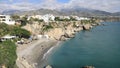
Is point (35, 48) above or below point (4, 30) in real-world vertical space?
below

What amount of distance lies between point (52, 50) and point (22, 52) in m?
11.7

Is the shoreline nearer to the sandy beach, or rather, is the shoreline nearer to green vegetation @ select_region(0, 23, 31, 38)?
the sandy beach

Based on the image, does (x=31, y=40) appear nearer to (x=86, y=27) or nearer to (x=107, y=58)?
(x=107, y=58)

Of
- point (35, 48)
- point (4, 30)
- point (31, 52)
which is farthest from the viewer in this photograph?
point (4, 30)

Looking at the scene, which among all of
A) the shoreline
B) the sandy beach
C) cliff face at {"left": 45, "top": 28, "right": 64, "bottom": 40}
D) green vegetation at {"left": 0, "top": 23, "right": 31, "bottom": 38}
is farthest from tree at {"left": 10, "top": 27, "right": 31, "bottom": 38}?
cliff face at {"left": 45, "top": 28, "right": 64, "bottom": 40}

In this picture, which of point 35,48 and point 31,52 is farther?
point 35,48

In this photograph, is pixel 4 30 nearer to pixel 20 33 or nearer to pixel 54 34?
pixel 20 33

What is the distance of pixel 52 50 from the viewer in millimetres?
70062

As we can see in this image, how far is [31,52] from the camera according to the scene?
2450 inches

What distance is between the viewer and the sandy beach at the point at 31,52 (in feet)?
162

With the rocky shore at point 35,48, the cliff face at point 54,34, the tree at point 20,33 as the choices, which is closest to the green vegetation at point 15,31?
the tree at point 20,33

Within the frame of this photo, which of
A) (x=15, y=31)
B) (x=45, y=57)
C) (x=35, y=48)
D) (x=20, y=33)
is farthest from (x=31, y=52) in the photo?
(x=15, y=31)

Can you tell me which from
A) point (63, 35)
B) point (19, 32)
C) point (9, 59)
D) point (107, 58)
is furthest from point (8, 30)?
point (9, 59)

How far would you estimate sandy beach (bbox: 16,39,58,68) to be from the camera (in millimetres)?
49244
